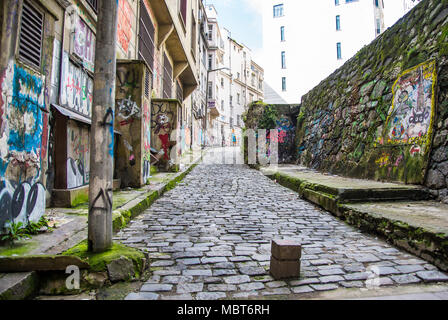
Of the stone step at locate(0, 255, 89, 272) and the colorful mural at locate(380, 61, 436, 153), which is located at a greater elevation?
the colorful mural at locate(380, 61, 436, 153)

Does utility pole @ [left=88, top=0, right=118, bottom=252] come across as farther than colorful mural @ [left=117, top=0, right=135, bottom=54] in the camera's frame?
No

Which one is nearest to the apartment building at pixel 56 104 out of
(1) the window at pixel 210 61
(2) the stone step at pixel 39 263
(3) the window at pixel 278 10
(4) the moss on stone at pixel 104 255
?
(2) the stone step at pixel 39 263

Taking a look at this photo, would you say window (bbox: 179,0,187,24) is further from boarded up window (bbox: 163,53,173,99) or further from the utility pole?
the utility pole

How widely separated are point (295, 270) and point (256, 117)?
39.1ft

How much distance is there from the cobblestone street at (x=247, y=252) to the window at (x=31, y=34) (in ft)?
7.80

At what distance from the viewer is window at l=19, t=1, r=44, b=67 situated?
10.6ft

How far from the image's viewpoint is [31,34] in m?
3.38

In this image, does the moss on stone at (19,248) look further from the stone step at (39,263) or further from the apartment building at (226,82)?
the apartment building at (226,82)

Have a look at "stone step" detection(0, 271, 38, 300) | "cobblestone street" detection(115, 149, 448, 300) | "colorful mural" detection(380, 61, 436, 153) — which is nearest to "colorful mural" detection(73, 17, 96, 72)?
"cobblestone street" detection(115, 149, 448, 300)

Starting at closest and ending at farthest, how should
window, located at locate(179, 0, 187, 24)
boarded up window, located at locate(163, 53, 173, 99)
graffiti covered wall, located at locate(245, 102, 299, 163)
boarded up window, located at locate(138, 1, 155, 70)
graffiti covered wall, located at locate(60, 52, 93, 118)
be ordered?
graffiti covered wall, located at locate(60, 52, 93, 118)
boarded up window, located at locate(138, 1, 155, 70)
graffiti covered wall, located at locate(245, 102, 299, 163)
boarded up window, located at locate(163, 53, 173, 99)
window, located at locate(179, 0, 187, 24)

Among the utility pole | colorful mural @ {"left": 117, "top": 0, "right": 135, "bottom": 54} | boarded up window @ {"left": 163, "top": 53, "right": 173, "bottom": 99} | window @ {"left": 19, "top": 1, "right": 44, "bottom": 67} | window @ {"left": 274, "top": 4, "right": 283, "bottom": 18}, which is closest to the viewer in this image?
the utility pole

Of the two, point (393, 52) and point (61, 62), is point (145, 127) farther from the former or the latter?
point (393, 52)

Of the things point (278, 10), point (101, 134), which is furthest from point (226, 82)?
point (101, 134)
